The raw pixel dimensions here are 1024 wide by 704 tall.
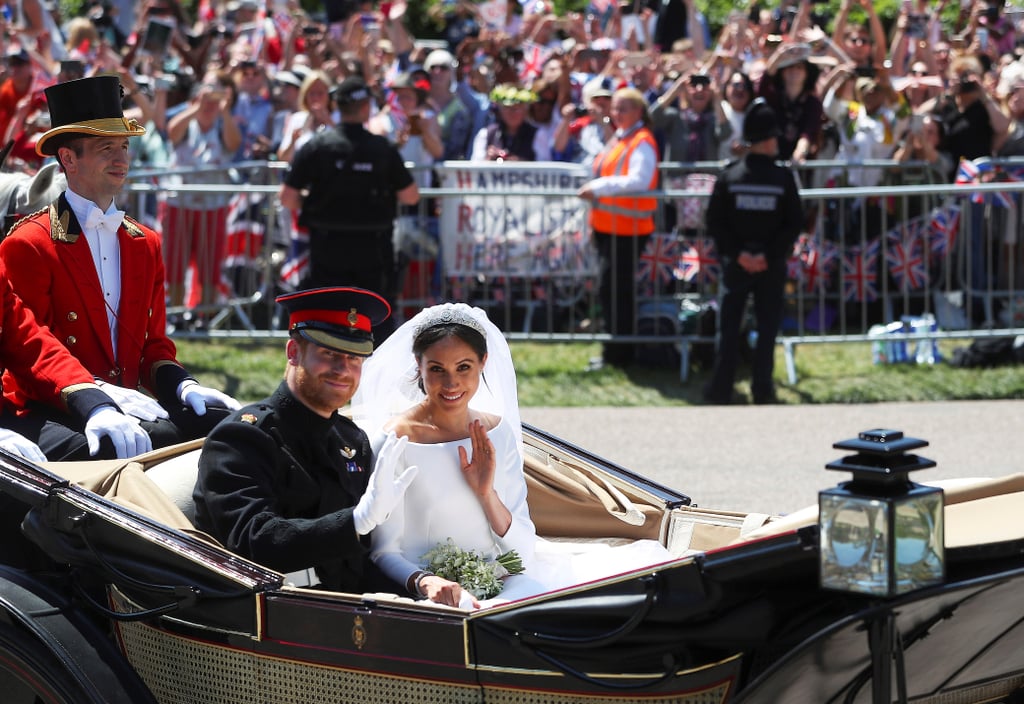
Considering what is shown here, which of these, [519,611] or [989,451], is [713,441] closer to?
[989,451]

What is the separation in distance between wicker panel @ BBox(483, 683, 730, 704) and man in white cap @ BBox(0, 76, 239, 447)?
180 centimetres

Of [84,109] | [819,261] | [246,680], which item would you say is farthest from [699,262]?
[246,680]

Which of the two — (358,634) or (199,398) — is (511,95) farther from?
(358,634)

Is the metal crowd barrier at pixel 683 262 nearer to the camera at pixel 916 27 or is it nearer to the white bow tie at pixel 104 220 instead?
the camera at pixel 916 27

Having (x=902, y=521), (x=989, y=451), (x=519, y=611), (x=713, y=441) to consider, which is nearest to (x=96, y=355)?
(x=519, y=611)

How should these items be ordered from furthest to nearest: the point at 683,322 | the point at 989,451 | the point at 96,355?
the point at 683,322
the point at 989,451
the point at 96,355

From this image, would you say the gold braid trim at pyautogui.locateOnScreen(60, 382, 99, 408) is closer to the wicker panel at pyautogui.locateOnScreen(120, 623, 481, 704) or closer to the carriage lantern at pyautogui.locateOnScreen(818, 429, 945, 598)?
the wicker panel at pyautogui.locateOnScreen(120, 623, 481, 704)

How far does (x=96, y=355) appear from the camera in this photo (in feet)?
16.3

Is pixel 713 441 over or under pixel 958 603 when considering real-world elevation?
under

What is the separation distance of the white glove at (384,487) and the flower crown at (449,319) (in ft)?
1.67

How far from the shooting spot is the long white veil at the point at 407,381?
412cm

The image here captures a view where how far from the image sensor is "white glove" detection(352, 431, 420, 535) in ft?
11.6

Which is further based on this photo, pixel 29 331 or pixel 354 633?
pixel 29 331

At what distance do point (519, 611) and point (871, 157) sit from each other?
28.9ft
